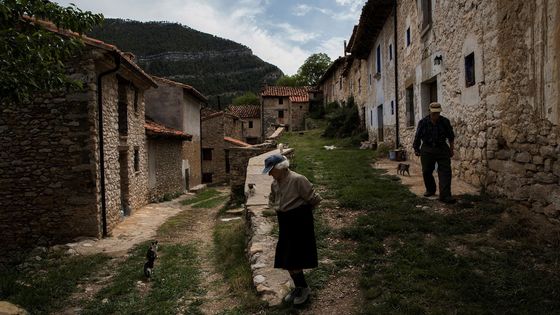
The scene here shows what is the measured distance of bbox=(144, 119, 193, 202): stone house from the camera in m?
16.3

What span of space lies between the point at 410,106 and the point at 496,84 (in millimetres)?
6509

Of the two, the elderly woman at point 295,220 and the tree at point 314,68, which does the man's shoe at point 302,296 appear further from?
the tree at point 314,68

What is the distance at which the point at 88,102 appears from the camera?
9984 mm

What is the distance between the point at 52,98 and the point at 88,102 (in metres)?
0.87

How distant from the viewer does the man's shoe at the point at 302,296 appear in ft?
13.3

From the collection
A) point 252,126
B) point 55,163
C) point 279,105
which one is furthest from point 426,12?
point 252,126

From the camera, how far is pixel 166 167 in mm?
18062

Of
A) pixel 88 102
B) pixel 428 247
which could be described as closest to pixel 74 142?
pixel 88 102

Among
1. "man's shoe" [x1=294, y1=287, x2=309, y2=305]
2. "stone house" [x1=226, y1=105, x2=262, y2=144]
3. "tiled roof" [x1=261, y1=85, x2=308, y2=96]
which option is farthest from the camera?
"stone house" [x1=226, y1=105, x2=262, y2=144]

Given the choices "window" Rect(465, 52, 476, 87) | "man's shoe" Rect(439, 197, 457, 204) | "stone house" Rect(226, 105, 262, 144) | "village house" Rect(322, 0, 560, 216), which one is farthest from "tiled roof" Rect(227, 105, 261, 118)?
"man's shoe" Rect(439, 197, 457, 204)

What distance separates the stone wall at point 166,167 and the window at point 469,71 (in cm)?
1208

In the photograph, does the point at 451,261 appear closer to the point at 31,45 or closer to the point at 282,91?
the point at 31,45

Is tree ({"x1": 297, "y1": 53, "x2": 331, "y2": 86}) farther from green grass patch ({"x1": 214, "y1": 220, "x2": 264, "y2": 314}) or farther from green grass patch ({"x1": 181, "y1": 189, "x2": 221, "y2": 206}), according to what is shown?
green grass patch ({"x1": 214, "y1": 220, "x2": 264, "y2": 314})

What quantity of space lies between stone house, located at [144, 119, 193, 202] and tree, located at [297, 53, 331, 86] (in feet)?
135
